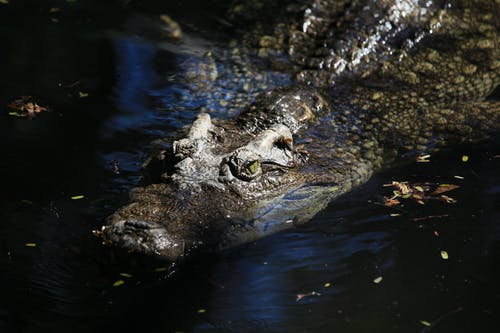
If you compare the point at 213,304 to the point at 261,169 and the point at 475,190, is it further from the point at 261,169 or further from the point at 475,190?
the point at 475,190

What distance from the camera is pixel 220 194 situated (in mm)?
5715

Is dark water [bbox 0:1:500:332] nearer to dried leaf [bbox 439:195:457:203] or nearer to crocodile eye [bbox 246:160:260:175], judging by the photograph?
dried leaf [bbox 439:195:457:203]

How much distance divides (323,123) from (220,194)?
216 cm

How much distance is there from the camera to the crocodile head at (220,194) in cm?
508

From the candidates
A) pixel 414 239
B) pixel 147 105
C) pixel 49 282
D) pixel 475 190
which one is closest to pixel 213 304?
pixel 49 282

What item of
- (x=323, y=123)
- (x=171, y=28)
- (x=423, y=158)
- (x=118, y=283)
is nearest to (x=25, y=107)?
(x=171, y=28)

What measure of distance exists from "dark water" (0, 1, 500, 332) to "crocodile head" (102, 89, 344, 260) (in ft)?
0.56

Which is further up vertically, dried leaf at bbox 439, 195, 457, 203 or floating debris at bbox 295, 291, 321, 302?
dried leaf at bbox 439, 195, 457, 203

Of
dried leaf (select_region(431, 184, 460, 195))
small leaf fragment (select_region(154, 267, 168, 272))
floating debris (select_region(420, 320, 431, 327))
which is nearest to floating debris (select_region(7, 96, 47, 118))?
small leaf fragment (select_region(154, 267, 168, 272))

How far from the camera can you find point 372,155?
7.20 m

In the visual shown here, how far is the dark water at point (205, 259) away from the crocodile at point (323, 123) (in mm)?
221

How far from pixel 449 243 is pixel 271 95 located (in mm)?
2728

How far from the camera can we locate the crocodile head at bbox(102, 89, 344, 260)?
5.08 meters

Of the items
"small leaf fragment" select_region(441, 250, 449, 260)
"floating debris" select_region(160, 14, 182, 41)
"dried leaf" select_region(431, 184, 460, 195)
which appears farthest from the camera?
"floating debris" select_region(160, 14, 182, 41)
